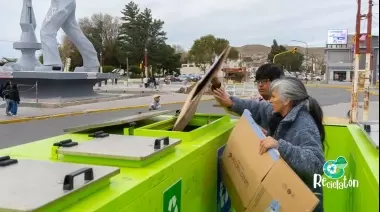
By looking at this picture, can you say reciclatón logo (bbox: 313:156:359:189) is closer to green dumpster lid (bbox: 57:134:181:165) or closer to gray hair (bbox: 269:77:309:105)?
gray hair (bbox: 269:77:309:105)

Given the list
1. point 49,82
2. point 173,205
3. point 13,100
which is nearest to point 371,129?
point 173,205

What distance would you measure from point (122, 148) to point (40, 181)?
0.60 meters

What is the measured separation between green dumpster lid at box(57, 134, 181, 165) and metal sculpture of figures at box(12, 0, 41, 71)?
20.7 metres

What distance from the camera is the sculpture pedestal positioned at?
1934cm

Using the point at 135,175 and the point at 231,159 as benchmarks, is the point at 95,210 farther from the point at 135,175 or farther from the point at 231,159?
the point at 231,159

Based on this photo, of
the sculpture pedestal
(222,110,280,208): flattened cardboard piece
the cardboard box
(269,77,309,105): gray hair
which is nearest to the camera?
the cardboard box

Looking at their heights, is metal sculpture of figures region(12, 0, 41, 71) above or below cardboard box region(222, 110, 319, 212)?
above

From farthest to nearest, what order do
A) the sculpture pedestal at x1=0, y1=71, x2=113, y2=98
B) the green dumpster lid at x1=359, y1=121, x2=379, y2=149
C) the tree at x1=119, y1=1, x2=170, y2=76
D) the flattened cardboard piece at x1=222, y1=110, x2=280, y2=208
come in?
the tree at x1=119, y1=1, x2=170, y2=76 < the sculpture pedestal at x1=0, y1=71, x2=113, y2=98 < the green dumpster lid at x1=359, y1=121, x2=379, y2=149 < the flattened cardboard piece at x1=222, y1=110, x2=280, y2=208

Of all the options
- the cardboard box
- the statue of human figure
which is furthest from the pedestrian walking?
the cardboard box

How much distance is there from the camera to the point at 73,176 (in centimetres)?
131

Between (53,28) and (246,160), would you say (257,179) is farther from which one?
(53,28)

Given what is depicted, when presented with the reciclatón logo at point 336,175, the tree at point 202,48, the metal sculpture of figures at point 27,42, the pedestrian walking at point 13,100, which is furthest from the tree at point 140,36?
the reciclatón logo at point 336,175

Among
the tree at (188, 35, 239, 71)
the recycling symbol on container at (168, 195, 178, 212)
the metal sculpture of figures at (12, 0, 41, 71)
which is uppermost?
the tree at (188, 35, 239, 71)

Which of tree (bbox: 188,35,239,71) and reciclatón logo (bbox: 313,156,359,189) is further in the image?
tree (bbox: 188,35,239,71)
